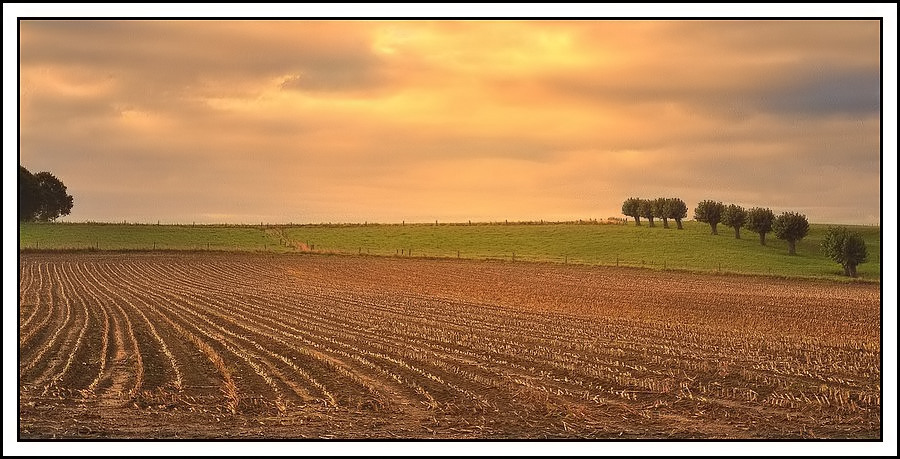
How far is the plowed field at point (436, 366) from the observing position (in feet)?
54.5

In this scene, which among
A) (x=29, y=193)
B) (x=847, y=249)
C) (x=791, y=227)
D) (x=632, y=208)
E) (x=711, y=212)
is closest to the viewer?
(x=847, y=249)

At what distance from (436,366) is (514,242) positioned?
273ft

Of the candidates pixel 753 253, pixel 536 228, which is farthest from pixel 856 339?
pixel 536 228

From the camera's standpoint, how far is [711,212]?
10888cm

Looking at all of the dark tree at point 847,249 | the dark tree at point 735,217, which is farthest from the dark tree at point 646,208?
the dark tree at point 847,249

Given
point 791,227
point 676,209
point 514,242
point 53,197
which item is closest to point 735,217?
point 791,227

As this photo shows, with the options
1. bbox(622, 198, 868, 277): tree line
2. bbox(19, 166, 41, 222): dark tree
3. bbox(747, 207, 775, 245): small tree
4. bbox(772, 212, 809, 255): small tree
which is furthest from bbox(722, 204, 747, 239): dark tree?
bbox(19, 166, 41, 222): dark tree

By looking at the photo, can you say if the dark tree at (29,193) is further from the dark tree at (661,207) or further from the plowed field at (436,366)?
the dark tree at (661,207)

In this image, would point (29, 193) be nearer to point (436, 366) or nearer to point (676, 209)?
point (436, 366)

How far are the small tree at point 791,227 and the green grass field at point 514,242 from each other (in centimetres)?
163

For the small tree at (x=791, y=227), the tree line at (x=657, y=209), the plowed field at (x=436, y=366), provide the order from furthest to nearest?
the tree line at (x=657, y=209)
the small tree at (x=791, y=227)
the plowed field at (x=436, y=366)

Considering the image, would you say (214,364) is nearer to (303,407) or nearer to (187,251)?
(303,407)

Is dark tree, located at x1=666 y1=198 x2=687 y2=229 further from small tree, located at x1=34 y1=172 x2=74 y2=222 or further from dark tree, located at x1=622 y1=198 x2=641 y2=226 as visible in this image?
small tree, located at x1=34 y1=172 x2=74 y2=222

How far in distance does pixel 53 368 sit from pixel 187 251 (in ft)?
229
